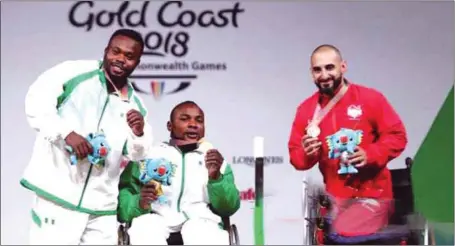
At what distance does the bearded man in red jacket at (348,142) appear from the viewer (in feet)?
14.5

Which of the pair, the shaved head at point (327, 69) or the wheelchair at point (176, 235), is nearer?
the wheelchair at point (176, 235)

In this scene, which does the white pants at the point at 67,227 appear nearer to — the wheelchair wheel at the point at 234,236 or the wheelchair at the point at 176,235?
the wheelchair at the point at 176,235

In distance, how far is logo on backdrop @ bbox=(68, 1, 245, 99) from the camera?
447 centimetres

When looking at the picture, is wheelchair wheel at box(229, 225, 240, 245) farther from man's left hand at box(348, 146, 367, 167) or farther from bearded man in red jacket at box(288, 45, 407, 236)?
man's left hand at box(348, 146, 367, 167)

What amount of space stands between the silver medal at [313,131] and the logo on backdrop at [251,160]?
17 cm

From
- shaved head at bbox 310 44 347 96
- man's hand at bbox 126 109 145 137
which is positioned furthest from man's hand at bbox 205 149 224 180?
shaved head at bbox 310 44 347 96

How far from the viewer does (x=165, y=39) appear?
176 inches

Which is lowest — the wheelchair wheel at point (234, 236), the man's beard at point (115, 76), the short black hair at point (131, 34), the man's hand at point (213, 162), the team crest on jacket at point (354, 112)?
the wheelchair wheel at point (234, 236)

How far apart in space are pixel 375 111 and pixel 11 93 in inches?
66.9

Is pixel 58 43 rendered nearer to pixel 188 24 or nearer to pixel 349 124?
pixel 188 24

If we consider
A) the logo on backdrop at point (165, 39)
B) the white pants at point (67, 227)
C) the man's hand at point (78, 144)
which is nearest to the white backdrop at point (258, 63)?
the logo on backdrop at point (165, 39)

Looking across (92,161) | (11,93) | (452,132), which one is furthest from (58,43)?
(452,132)

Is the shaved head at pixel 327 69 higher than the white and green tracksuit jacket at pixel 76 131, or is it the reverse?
the shaved head at pixel 327 69

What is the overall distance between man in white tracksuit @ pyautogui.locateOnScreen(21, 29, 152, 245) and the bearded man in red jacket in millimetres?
764
